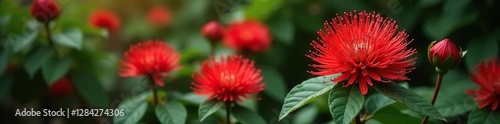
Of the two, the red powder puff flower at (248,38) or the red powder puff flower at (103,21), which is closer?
the red powder puff flower at (248,38)

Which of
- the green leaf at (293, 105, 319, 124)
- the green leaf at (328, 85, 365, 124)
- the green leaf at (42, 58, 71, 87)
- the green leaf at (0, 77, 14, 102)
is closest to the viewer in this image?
the green leaf at (328, 85, 365, 124)

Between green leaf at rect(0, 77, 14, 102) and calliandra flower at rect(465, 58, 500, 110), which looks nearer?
calliandra flower at rect(465, 58, 500, 110)

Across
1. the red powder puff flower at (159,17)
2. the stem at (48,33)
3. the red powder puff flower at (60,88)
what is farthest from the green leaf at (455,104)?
the red powder puff flower at (159,17)

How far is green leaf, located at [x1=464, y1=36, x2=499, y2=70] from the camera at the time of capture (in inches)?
59.1

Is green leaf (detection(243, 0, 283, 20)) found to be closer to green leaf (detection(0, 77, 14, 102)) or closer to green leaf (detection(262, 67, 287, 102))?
green leaf (detection(262, 67, 287, 102))

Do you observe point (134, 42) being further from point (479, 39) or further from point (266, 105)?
point (479, 39)

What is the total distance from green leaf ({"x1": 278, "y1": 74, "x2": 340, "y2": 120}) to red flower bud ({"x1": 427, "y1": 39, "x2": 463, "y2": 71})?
0.17 meters

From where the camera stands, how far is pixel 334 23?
948 millimetres

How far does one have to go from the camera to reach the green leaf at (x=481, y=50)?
1.50 metres

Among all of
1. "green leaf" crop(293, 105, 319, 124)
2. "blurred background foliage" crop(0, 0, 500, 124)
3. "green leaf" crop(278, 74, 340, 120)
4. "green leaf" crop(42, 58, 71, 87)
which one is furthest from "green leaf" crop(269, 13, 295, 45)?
"green leaf" crop(278, 74, 340, 120)

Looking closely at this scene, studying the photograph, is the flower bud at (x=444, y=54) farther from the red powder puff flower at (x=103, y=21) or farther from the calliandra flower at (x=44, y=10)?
the red powder puff flower at (x=103, y=21)

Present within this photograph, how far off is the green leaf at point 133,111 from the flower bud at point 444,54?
629mm

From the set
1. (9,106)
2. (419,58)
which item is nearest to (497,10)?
(419,58)

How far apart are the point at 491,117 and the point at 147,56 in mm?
715
